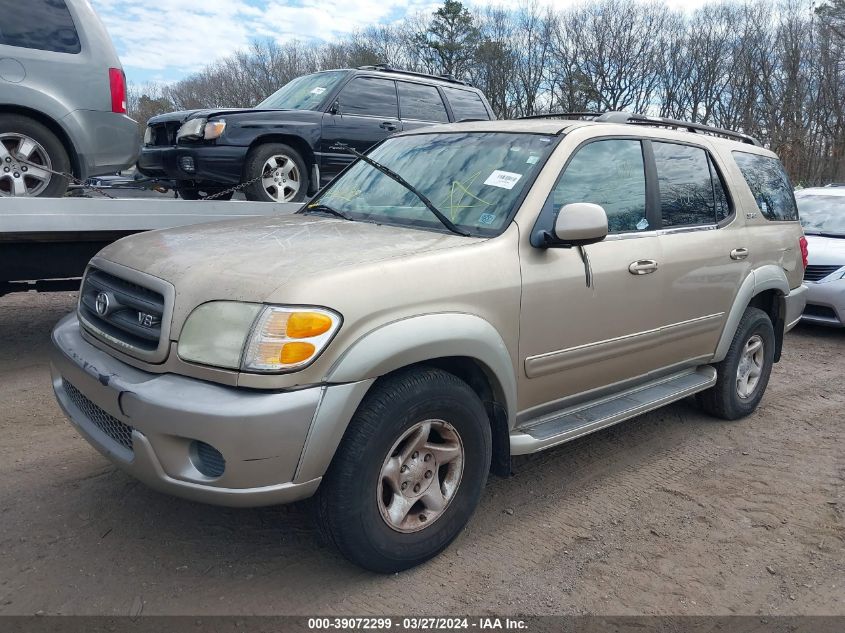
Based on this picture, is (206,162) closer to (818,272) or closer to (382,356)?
(382,356)

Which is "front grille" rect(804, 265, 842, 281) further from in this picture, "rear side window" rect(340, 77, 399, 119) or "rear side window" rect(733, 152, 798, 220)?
"rear side window" rect(340, 77, 399, 119)

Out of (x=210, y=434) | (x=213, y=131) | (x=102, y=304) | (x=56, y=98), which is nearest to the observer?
(x=210, y=434)

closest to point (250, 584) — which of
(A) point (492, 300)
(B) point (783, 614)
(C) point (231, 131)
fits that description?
(A) point (492, 300)

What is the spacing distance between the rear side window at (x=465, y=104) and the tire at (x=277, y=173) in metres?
2.33

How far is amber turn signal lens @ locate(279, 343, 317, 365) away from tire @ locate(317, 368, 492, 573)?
335mm

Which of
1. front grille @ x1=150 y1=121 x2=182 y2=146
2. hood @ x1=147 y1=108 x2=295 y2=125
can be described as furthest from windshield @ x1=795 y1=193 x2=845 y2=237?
front grille @ x1=150 y1=121 x2=182 y2=146

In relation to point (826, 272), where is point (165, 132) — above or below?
Result: above

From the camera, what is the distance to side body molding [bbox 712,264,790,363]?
14.5 feet

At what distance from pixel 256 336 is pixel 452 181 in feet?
4.93

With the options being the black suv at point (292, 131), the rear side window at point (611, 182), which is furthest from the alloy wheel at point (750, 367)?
the black suv at point (292, 131)

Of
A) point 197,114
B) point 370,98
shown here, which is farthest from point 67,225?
point 370,98

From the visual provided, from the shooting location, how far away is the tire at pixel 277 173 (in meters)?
6.84

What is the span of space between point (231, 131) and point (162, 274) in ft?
14.5

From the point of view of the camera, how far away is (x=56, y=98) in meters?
5.07
